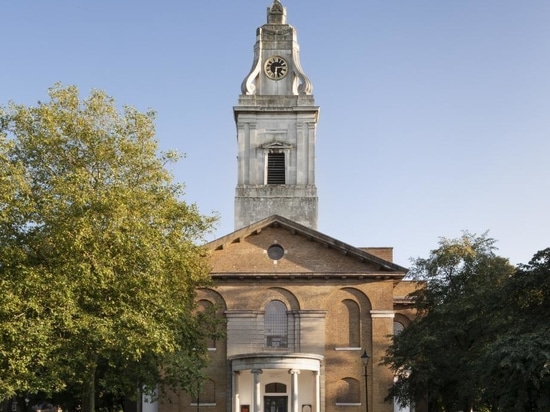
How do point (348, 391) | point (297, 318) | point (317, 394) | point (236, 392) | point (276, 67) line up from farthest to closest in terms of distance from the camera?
1. point (276, 67)
2. point (297, 318)
3. point (348, 391)
4. point (236, 392)
5. point (317, 394)

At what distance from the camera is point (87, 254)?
96.9 feet

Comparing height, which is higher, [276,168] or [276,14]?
[276,14]

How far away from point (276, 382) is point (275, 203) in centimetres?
1316

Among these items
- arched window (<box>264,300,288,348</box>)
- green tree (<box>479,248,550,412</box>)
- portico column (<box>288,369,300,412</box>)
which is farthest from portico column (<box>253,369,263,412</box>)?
green tree (<box>479,248,550,412</box>)

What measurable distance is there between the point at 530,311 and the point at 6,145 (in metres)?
19.3

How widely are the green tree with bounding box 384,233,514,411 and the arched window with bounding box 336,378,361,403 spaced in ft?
12.6

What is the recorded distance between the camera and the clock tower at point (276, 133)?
53031mm

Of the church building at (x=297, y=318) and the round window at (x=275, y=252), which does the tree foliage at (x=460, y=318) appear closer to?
the church building at (x=297, y=318)

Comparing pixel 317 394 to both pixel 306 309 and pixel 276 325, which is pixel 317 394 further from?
pixel 306 309

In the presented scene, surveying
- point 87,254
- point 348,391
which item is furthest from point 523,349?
point 348,391

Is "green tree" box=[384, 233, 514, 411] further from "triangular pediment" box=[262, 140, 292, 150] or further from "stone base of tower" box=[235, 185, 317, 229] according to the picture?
"triangular pediment" box=[262, 140, 292, 150]

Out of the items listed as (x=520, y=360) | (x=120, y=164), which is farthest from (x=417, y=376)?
(x=120, y=164)

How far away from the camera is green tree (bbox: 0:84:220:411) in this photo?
28906 mm

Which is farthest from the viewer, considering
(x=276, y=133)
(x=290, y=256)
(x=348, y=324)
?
(x=276, y=133)
